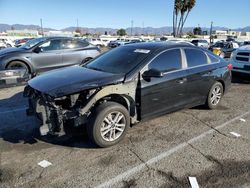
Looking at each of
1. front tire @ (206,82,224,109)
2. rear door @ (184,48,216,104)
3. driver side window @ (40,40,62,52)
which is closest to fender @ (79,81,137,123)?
rear door @ (184,48,216,104)

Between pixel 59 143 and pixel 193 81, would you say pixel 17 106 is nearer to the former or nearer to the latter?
pixel 59 143

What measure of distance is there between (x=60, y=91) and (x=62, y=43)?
6.37 m

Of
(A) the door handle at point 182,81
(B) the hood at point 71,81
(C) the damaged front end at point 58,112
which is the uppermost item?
(B) the hood at point 71,81

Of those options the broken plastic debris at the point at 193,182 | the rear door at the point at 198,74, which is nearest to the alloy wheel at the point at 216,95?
the rear door at the point at 198,74

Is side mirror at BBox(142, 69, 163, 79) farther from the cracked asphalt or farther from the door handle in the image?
the cracked asphalt

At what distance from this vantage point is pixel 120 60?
484cm

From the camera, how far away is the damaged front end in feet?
12.3

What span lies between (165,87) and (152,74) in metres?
0.47

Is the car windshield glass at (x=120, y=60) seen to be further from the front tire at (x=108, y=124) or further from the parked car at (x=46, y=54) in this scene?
the parked car at (x=46, y=54)

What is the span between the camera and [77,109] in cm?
379

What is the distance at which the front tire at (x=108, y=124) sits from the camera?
384 centimetres

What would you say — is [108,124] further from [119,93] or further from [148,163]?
[148,163]

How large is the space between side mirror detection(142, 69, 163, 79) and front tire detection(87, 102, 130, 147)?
700mm

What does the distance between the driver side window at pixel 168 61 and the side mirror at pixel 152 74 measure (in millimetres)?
160
